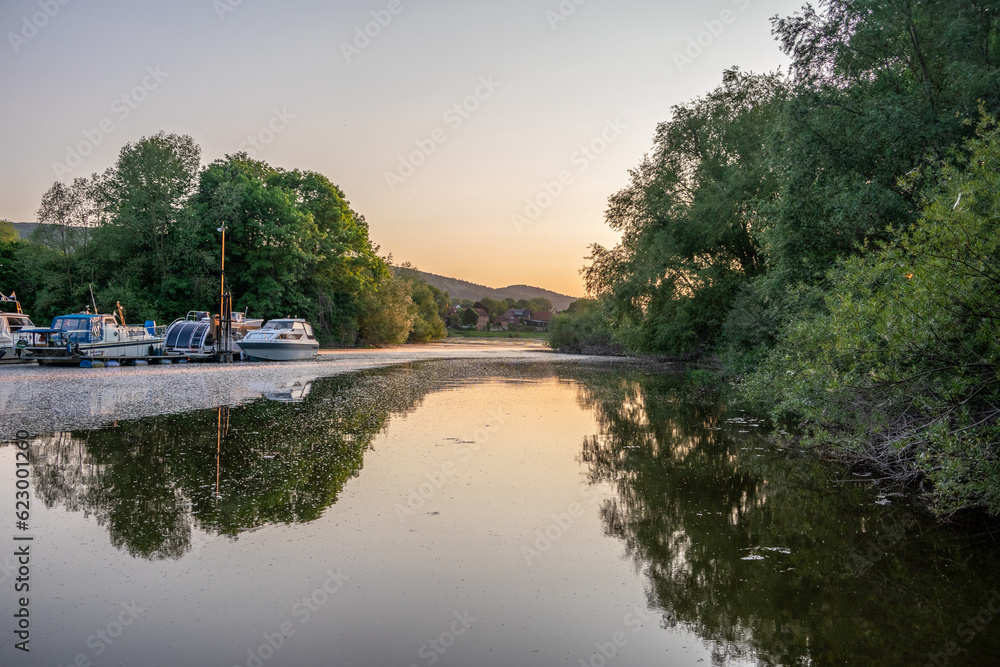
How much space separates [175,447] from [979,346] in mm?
10612

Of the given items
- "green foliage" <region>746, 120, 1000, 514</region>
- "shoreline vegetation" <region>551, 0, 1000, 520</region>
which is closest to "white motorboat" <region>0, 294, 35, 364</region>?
"shoreline vegetation" <region>551, 0, 1000, 520</region>

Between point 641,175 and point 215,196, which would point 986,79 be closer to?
point 641,175

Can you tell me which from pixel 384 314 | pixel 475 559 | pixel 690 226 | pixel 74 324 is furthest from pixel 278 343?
pixel 475 559

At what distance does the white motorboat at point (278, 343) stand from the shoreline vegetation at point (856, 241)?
17.6m

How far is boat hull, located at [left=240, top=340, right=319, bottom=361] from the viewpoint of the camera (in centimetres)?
3384

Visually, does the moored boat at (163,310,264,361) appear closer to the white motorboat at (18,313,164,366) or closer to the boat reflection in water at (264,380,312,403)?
the white motorboat at (18,313,164,366)

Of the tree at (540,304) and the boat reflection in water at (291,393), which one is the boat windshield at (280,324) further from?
the tree at (540,304)

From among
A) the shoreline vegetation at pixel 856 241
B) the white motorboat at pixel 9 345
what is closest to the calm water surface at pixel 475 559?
the shoreline vegetation at pixel 856 241

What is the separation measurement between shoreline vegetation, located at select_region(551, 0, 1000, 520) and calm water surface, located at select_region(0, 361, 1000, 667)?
1.16 metres

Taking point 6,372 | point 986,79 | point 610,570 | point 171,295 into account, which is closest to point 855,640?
point 610,570

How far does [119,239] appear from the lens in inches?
1679

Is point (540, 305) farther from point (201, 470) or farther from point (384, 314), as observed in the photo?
point (201, 470)

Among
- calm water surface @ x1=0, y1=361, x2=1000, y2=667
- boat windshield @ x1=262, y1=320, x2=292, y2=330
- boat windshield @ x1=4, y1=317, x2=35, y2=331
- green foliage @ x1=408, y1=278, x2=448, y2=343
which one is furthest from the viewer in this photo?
green foliage @ x1=408, y1=278, x2=448, y2=343

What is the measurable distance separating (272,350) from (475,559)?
31.1 m
